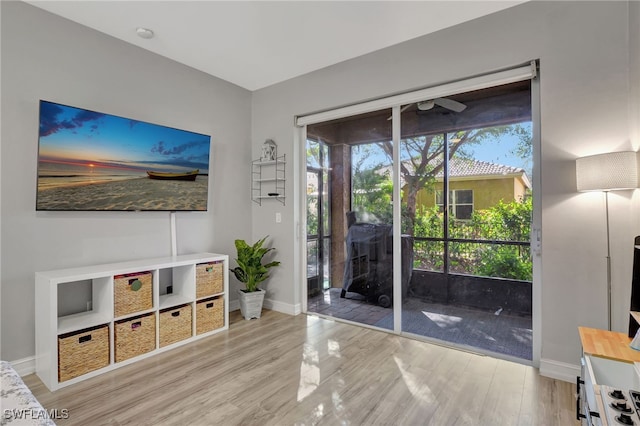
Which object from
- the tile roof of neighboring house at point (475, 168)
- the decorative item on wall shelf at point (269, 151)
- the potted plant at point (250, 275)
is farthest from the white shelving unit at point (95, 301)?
the tile roof of neighboring house at point (475, 168)

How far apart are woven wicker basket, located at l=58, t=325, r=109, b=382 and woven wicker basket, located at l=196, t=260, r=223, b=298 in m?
0.79

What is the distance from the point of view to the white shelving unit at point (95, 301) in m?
2.21

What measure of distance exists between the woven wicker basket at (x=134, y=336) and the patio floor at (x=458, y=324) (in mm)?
1876

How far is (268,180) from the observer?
400cm

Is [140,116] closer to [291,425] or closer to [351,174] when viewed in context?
[351,174]

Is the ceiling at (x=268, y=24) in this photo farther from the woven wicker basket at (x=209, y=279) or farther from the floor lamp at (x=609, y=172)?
the woven wicker basket at (x=209, y=279)

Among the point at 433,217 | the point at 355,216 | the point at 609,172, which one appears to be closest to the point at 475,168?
the point at 433,217

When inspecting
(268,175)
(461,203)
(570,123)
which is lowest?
(461,203)

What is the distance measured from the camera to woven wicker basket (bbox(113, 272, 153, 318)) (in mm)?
2498

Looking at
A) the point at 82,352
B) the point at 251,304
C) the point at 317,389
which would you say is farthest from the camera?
the point at 251,304

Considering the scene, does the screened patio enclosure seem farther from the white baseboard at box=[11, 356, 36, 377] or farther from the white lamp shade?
the white baseboard at box=[11, 356, 36, 377]

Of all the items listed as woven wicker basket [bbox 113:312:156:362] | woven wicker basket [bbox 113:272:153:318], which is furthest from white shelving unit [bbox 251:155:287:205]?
woven wicker basket [bbox 113:312:156:362]

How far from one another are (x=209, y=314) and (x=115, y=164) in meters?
1.60

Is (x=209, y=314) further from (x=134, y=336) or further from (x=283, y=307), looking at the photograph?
(x=283, y=307)
